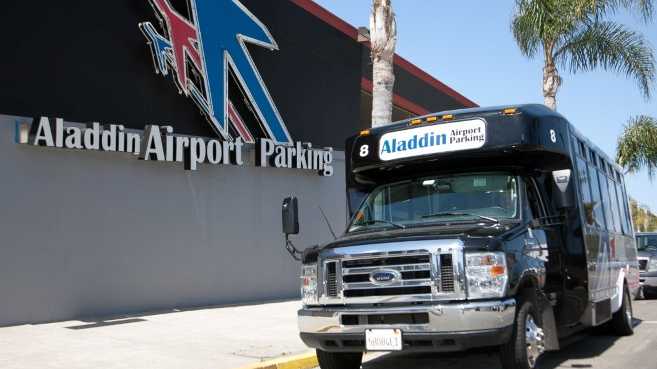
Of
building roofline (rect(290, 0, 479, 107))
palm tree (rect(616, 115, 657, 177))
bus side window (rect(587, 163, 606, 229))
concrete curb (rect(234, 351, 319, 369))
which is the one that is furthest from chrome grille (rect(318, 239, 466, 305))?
palm tree (rect(616, 115, 657, 177))

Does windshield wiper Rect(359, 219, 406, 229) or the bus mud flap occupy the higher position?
windshield wiper Rect(359, 219, 406, 229)

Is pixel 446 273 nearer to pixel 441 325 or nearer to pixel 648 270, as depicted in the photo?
pixel 441 325

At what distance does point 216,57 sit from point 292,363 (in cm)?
813

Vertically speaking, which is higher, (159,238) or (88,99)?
(88,99)

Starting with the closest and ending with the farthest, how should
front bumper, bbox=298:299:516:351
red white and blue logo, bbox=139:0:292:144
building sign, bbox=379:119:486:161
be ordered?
1. front bumper, bbox=298:299:516:351
2. building sign, bbox=379:119:486:161
3. red white and blue logo, bbox=139:0:292:144

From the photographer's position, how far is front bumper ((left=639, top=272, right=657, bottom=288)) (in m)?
16.7

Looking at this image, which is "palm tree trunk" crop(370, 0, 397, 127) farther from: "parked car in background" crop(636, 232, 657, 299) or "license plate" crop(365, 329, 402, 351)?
"license plate" crop(365, 329, 402, 351)

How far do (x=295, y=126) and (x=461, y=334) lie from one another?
1110 centimetres

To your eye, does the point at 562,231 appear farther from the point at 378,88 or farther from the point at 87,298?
the point at 87,298

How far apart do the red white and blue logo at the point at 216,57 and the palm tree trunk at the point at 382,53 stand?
2.76 meters

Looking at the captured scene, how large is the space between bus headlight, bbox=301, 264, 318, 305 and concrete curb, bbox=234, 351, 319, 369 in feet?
4.67

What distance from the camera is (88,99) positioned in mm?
12500

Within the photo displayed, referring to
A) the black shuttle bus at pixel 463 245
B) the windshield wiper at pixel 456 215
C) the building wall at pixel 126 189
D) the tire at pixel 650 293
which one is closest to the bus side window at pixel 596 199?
the black shuttle bus at pixel 463 245

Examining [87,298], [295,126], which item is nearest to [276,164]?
[295,126]
